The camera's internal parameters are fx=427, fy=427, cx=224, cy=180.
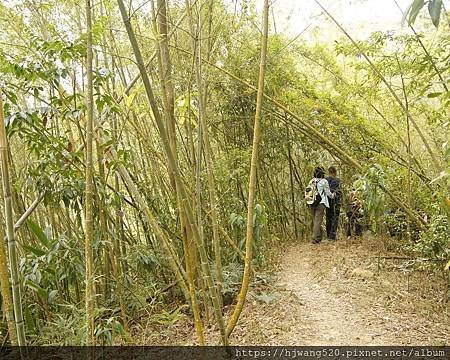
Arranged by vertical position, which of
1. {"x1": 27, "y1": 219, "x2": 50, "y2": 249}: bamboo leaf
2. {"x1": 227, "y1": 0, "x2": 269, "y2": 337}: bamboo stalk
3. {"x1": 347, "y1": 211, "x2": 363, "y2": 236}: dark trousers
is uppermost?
{"x1": 227, "y1": 0, "x2": 269, "y2": 337}: bamboo stalk

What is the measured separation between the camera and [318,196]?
6.31 metres

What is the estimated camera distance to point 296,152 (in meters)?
7.55

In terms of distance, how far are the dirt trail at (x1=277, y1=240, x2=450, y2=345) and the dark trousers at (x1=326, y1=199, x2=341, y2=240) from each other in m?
1.25

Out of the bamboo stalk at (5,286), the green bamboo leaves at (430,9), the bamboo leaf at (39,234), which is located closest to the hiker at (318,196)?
the bamboo leaf at (39,234)

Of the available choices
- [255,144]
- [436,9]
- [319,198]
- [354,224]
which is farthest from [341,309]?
[436,9]

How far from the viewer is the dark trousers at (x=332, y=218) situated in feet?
21.3

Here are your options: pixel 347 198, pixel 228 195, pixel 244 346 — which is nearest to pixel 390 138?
pixel 347 198

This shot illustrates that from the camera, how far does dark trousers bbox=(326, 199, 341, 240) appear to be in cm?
651

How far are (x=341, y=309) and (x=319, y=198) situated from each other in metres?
2.75

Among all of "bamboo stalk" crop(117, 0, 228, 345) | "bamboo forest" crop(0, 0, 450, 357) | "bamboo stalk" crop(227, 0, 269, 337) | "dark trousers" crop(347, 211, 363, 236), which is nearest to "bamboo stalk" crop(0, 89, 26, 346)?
"bamboo forest" crop(0, 0, 450, 357)

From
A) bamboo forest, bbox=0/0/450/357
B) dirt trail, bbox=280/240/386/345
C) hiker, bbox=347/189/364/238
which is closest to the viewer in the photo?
bamboo forest, bbox=0/0/450/357

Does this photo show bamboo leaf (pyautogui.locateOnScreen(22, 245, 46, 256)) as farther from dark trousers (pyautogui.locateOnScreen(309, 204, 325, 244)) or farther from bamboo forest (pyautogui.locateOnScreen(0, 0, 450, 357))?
dark trousers (pyautogui.locateOnScreen(309, 204, 325, 244))

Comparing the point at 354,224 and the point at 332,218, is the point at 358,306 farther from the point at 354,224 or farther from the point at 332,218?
the point at 332,218

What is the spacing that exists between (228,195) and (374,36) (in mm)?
2476
